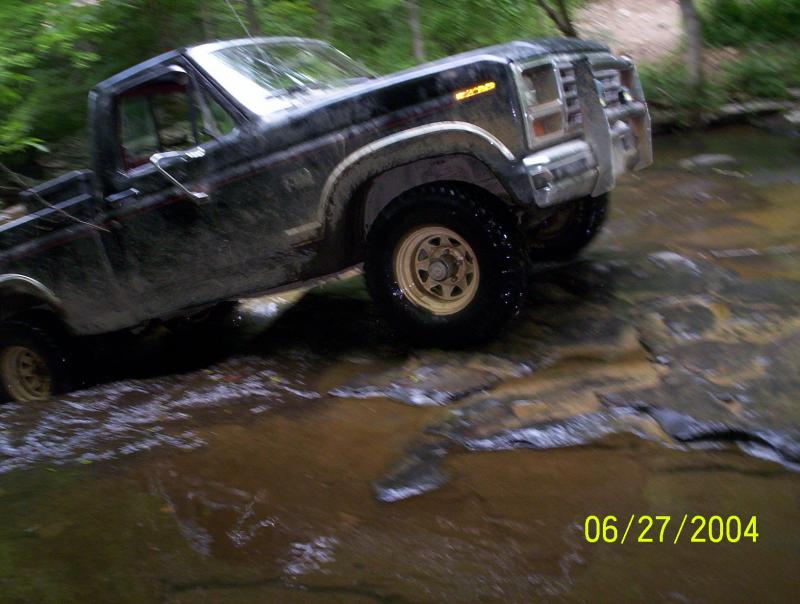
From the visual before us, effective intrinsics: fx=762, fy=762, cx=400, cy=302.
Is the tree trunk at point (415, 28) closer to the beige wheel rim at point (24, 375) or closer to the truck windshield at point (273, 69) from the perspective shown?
the truck windshield at point (273, 69)

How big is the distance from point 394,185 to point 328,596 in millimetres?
2552

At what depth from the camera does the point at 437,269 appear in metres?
4.43

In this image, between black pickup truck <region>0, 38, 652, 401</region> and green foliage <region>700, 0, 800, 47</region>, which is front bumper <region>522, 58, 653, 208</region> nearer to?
black pickup truck <region>0, 38, 652, 401</region>

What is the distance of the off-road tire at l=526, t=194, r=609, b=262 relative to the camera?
560 centimetres

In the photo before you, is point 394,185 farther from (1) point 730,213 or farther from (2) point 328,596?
(1) point 730,213

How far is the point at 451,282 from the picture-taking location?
4430 millimetres

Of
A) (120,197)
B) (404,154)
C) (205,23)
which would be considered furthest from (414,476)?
(205,23)

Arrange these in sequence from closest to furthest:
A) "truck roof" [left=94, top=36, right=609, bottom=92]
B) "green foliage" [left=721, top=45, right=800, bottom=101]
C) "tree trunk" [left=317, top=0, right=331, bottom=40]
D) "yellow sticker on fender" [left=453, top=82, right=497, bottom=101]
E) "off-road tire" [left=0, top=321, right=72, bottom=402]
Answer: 1. "yellow sticker on fender" [left=453, top=82, right=497, bottom=101]
2. "truck roof" [left=94, top=36, right=609, bottom=92]
3. "off-road tire" [left=0, top=321, right=72, bottom=402]
4. "green foliage" [left=721, top=45, right=800, bottom=101]
5. "tree trunk" [left=317, top=0, right=331, bottom=40]

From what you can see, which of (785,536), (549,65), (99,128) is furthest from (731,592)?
(99,128)

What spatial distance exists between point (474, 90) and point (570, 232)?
203 centimetres

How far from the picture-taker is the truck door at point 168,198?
15.2 ft

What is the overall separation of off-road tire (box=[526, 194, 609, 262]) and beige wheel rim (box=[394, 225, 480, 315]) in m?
1.30

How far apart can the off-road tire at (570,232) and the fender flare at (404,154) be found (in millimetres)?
1557
